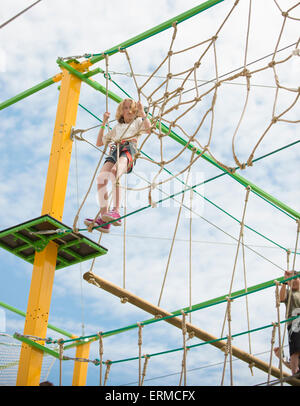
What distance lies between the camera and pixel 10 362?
19.9ft

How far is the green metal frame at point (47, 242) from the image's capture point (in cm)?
548

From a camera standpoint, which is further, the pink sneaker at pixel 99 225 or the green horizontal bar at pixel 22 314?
the green horizontal bar at pixel 22 314

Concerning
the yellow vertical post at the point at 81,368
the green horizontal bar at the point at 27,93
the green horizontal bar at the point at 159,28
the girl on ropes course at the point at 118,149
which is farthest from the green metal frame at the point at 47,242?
the green horizontal bar at the point at 27,93

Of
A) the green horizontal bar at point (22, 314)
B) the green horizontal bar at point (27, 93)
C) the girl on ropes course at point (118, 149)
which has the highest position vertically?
the green horizontal bar at point (27, 93)

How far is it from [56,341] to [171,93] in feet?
7.26

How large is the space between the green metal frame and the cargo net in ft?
2.45

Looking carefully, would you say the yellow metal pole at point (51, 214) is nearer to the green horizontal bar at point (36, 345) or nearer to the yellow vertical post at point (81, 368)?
the green horizontal bar at point (36, 345)

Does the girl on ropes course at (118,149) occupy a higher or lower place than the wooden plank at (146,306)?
higher

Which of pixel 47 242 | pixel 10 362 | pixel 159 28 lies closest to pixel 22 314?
pixel 10 362

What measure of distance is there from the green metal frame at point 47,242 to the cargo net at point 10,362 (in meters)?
0.75

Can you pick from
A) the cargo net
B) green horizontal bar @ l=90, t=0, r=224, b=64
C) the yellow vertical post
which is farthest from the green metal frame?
green horizontal bar @ l=90, t=0, r=224, b=64

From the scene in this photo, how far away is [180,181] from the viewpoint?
21.6 ft

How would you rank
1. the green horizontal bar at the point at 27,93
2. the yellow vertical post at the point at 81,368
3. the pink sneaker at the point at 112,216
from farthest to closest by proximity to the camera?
1. the green horizontal bar at the point at 27,93
2. the yellow vertical post at the point at 81,368
3. the pink sneaker at the point at 112,216
